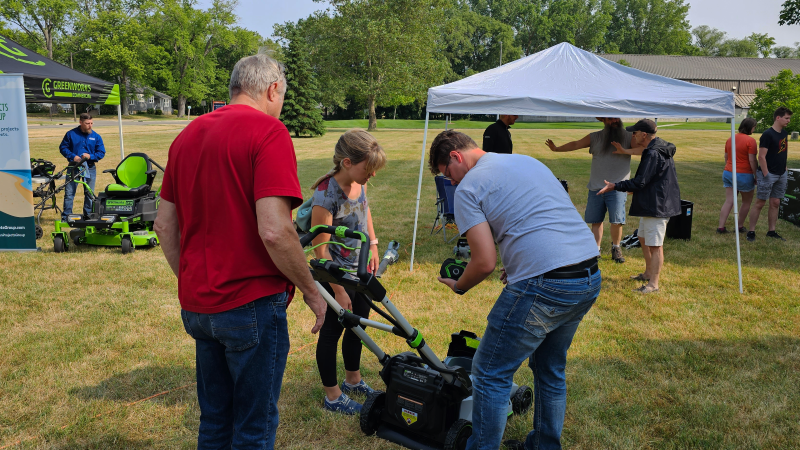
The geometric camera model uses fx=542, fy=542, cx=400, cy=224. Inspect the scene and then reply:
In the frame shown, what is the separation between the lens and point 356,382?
A: 3.71 m

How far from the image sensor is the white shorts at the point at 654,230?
18.2 feet

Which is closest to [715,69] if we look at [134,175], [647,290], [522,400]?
[647,290]

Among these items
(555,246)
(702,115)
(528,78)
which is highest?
(528,78)

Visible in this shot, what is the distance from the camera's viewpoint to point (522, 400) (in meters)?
3.44

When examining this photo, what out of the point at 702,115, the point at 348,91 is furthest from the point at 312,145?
the point at 702,115

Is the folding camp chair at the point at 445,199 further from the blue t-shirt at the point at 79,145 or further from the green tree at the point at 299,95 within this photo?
the green tree at the point at 299,95

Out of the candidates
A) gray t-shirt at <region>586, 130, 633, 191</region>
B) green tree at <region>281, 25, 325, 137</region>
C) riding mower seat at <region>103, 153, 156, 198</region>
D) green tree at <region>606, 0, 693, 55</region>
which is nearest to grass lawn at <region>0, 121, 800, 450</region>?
riding mower seat at <region>103, 153, 156, 198</region>

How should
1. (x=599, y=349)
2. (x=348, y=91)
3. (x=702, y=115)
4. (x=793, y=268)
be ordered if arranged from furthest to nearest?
(x=348, y=91) < (x=793, y=268) < (x=702, y=115) < (x=599, y=349)

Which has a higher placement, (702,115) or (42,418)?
(702,115)

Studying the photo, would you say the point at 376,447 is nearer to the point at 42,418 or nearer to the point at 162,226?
the point at 162,226

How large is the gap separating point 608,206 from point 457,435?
472cm

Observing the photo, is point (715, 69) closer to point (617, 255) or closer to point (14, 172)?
point (617, 255)

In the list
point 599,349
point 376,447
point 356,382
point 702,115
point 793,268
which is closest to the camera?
point 376,447

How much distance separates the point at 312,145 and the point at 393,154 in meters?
6.00
